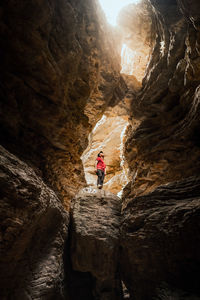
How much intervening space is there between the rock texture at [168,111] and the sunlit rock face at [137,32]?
6.11ft

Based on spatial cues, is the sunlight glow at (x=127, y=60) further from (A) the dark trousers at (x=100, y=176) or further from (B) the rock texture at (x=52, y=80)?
(A) the dark trousers at (x=100, y=176)

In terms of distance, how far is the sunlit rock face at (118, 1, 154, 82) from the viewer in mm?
10570

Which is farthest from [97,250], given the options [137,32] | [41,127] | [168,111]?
[137,32]

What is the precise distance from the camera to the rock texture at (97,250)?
18.0 feet

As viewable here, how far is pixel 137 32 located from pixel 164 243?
484 inches

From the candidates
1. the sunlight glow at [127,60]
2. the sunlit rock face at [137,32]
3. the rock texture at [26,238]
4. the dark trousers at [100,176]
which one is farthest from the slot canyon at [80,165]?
the sunlight glow at [127,60]

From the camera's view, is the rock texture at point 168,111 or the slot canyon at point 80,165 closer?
the slot canyon at point 80,165

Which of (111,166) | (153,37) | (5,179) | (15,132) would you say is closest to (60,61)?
(15,132)

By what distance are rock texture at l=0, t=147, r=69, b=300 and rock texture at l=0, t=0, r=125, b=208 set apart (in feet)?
4.73

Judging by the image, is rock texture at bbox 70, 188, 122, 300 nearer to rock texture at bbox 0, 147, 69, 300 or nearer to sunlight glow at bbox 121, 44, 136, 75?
rock texture at bbox 0, 147, 69, 300

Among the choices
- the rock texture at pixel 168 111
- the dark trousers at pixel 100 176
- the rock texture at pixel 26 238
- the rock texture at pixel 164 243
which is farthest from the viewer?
the dark trousers at pixel 100 176

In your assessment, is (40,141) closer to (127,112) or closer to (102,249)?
(102,249)

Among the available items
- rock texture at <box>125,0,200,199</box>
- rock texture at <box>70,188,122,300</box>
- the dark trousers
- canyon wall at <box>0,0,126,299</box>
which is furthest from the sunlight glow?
rock texture at <box>70,188,122,300</box>

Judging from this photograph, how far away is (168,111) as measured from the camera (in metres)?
7.48
